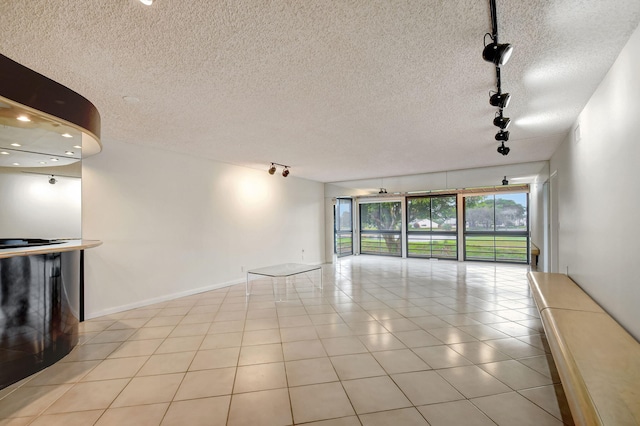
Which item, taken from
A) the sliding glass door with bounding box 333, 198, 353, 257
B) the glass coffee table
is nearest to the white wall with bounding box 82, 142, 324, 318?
Result: the glass coffee table

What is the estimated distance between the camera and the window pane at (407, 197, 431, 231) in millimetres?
10211

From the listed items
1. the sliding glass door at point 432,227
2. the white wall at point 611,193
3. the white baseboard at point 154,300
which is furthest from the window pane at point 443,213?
the white baseboard at point 154,300

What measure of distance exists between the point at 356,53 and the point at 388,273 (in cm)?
601

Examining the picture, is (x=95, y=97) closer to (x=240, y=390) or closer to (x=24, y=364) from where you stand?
(x=24, y=364)

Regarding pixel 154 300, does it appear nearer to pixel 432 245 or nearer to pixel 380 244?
pixel 380 244

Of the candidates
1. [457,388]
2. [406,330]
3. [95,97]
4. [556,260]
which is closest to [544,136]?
[556,260]

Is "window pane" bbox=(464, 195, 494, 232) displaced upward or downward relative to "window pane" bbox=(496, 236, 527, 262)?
upward

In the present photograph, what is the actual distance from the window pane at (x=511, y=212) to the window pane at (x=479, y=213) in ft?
0.70

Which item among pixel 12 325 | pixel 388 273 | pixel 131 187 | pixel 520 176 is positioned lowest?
pixel 388 273

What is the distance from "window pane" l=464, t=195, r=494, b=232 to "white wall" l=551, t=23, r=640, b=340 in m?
5.95

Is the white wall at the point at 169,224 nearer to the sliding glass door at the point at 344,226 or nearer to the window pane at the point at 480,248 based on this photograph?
the sliding glass door at the point at 344,226

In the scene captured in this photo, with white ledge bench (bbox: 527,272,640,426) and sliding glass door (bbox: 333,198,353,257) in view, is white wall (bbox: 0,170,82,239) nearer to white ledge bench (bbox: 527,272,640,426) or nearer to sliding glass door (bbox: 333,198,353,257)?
white ledge bench (bbox: 527,272,640,426)

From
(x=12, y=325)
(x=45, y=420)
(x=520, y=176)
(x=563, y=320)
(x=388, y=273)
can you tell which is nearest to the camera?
(x=45, y=420)

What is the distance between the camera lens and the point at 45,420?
196 centimetres
